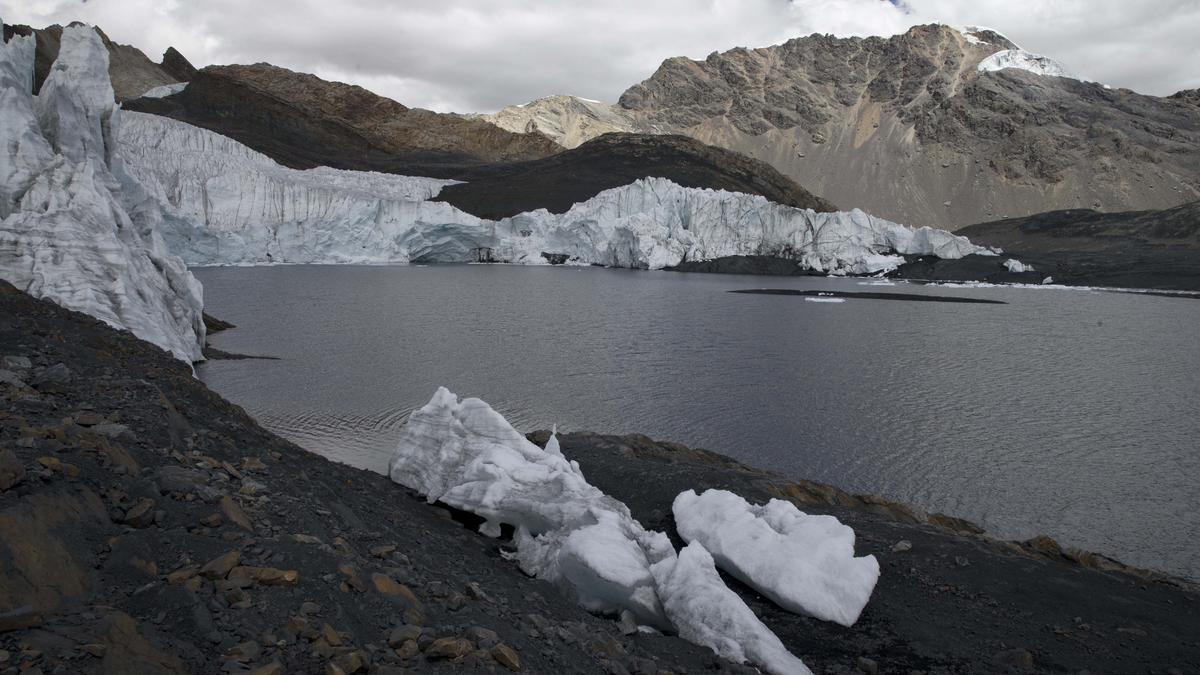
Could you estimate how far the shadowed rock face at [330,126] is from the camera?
11850 cm

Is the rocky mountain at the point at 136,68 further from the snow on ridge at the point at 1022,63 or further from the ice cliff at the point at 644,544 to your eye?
the snow on ridge at the point at 1022,63

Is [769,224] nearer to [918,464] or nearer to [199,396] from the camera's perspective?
[918,464]

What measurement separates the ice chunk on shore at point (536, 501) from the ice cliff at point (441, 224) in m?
61.0

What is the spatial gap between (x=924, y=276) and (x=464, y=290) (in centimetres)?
5442

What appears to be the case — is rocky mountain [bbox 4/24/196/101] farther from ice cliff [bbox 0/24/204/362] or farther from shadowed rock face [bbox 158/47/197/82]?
ice cliff [bbox 0/24/204/362]

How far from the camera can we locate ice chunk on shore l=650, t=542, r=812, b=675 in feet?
20.9

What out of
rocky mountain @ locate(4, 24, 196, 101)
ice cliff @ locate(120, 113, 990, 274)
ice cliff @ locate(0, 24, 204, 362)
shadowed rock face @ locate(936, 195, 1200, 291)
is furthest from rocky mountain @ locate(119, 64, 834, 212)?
ice cliff @ locate(0, 24, 204, 362)

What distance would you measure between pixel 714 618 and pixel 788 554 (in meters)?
1.81

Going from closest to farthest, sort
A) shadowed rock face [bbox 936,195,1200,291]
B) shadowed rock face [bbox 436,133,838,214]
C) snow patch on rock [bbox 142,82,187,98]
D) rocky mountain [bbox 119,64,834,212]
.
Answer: shadowed rock face [bbox 936,195,1200,291] < shadowed rock face [bbox 436,133,838,214] < rocky mountain [bbox 119,64,834,212] < snow patch on rock [bbox 142,82,187,98]

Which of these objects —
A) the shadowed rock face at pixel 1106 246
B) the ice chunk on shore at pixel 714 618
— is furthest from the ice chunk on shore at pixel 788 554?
the shadowed rock face at pixel 1106 246

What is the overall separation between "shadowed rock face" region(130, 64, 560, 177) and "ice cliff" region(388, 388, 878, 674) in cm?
10544

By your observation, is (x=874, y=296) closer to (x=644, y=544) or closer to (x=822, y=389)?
(x=822, y=389)

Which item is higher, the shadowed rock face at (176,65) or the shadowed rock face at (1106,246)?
the shadowed rock face at (176,65)

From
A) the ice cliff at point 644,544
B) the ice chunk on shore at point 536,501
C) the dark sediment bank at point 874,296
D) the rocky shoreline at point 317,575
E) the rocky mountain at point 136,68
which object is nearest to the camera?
the rocky shoreline at point 317,575
